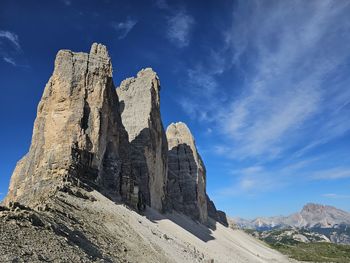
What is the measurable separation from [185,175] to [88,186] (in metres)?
63.1

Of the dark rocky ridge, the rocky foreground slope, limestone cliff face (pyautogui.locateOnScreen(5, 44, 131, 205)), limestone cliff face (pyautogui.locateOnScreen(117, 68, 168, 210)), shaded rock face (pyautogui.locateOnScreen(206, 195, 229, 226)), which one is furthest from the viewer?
shaded rock face (pyautogui.locateOnScreen(206, 195, 229, 226))

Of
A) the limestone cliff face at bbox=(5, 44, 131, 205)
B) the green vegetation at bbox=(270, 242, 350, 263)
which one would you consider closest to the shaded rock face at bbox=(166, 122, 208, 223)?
the green vegetation at bbox=(270, 242, 350, 263)

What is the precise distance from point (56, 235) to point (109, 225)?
10090mm

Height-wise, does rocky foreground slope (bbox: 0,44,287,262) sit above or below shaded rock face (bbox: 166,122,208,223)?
Answer: below

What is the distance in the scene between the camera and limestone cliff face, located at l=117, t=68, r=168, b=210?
6831 centimetres

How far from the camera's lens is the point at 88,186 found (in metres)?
39.4

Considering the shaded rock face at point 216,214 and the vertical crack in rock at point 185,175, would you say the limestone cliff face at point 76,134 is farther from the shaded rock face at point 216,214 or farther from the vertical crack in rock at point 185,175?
the shaded rock face at point 216,214

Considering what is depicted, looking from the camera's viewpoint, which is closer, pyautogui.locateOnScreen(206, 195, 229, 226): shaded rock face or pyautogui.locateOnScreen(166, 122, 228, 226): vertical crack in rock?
pyautogui.locateOnScreen(166, 122, 228, 226): vertical crack in rock

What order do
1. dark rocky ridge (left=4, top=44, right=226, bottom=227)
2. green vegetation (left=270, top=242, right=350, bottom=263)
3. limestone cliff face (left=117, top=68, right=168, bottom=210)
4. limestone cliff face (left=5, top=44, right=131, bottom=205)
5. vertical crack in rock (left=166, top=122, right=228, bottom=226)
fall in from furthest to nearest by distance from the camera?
1. green vegetation (left=270, top=242, right=350, bottom=263)
2. vertical crack in rock (left=166, top=122, right=228, bottom=226)
3. limestone cliff face (left=117, top=68, right=168, bottom=210)
4. limestone cliff face (left=5, top=44, right=131, bottom=205)
5. dark rocky ridge (left=4, top=44, right=226, bottom=227)

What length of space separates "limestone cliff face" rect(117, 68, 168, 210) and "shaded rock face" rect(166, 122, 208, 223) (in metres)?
15.9

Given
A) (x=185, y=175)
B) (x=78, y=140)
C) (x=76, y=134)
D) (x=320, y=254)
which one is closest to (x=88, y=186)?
(x=78, y=140)

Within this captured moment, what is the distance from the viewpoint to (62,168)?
38.8m

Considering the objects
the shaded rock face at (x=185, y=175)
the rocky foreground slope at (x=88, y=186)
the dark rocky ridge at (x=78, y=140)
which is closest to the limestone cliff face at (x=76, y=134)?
the dark rocky ridge at (x=78, y=140)

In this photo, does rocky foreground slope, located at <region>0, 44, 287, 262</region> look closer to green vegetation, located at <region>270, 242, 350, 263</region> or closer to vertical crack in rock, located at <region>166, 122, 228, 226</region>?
vertical crack in rock, located at <region>166, 122, 228, 226</region>
